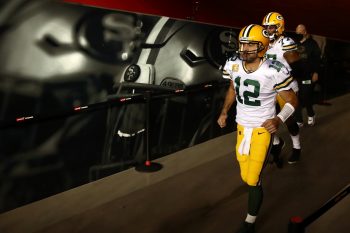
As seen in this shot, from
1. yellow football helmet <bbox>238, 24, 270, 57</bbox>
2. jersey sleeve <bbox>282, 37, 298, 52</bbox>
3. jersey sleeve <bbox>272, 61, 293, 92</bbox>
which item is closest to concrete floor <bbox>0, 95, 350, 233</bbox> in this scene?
Answer: jersey sleeve <bbox>272, 61, 293, 92</bbox>

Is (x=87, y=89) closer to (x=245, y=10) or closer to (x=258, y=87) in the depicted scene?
(x=258, y=87)

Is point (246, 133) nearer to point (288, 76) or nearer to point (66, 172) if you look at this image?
point (288, 76)

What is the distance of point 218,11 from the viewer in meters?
6.02

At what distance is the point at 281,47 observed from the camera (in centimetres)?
520

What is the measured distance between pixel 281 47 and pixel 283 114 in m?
2.26

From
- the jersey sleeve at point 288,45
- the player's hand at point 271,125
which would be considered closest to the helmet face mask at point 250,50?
the player's hand at point 271,125

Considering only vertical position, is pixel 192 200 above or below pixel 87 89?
below

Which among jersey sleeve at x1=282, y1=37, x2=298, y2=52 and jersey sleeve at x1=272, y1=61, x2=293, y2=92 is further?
A: jersey sleeve at x1=282, y1=37, x2=298, y2=52

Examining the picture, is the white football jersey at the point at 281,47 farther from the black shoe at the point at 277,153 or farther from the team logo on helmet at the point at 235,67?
the team logo on helmet at the point at 235,67

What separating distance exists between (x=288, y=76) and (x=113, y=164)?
2825 mm

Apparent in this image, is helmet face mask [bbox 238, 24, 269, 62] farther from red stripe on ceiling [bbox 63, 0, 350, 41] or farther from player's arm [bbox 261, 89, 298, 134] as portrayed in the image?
red stripe on ceiling [bbox 63, 0, 350, 41]

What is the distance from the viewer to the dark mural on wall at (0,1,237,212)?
3840 millimetres

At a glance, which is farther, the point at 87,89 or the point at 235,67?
the point at 87,89

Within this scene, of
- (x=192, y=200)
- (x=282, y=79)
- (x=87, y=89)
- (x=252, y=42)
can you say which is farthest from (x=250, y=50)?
(x=87, y=89)
